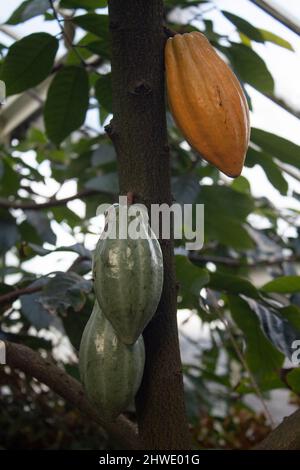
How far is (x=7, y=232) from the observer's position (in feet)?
5.04

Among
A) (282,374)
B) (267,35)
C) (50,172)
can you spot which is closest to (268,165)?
(267,35)

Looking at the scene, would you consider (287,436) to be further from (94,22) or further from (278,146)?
(94,22)

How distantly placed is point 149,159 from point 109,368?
25 centimetres

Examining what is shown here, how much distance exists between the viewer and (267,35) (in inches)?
55.4

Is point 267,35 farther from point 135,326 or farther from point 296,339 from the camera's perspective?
point 135,326

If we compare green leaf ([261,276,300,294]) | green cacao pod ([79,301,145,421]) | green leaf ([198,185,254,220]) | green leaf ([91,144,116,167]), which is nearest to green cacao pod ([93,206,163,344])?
green cacao pod ([79,301,145,421])

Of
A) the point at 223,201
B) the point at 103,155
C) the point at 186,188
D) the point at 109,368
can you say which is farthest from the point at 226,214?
the point at 109,368

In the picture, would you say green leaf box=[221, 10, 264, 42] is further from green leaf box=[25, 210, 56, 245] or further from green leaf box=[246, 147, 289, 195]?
green leaf box=[25, 210, 56, 245]

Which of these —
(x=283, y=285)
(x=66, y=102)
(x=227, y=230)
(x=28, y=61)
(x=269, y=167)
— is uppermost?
(x=28, y=61)

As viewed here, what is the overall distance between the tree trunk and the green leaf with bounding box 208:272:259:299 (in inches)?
13.0

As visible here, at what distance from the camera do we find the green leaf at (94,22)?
1130 millimetres

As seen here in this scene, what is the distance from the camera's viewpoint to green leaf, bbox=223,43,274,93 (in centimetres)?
126
